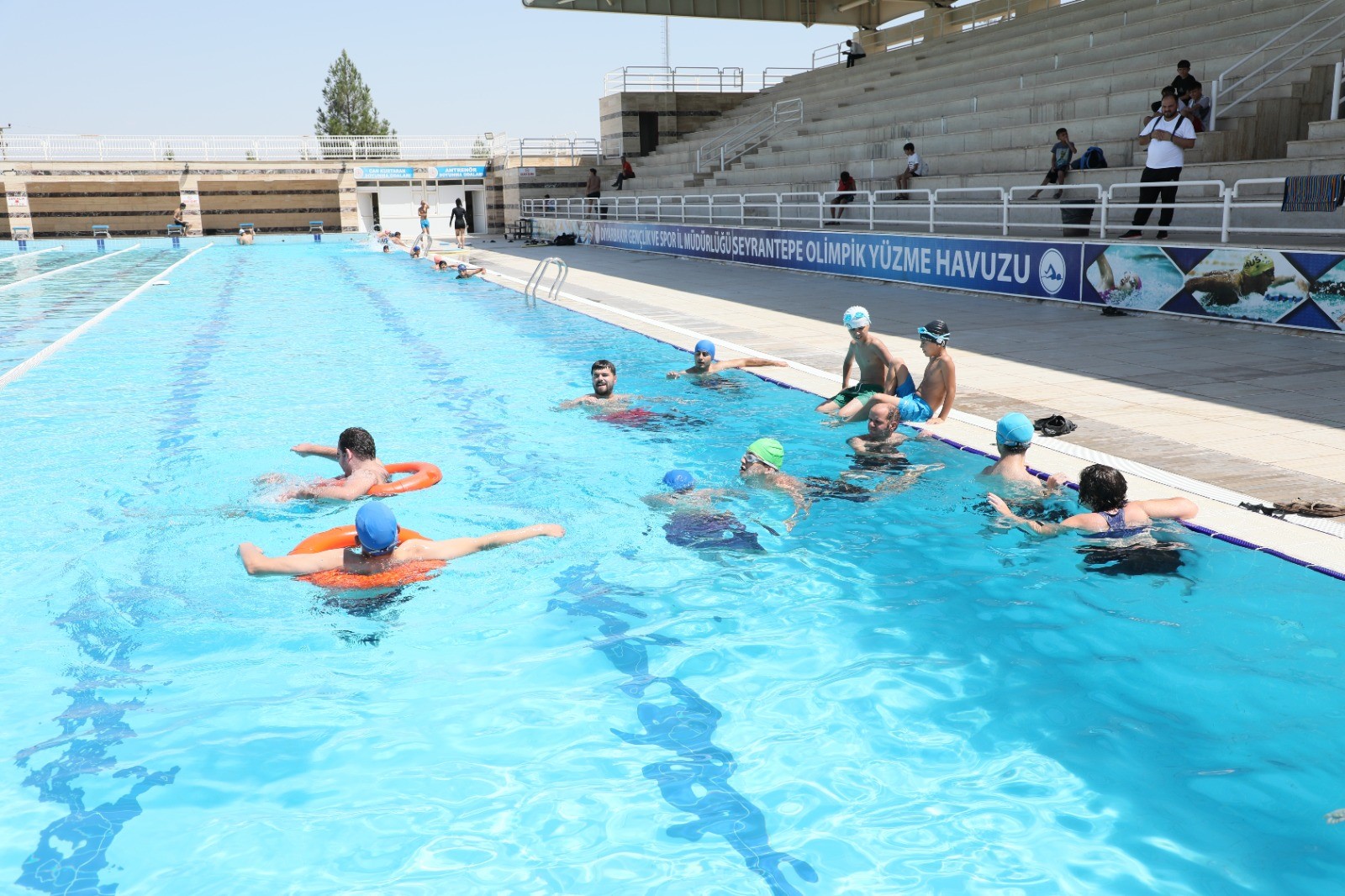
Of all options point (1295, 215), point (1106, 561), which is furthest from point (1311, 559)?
point (1295, 215)

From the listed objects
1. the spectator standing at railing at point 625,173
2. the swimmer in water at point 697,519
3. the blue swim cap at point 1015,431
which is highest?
the spectator standing at railing at point 625,173

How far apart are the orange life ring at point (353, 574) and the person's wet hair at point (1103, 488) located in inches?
137

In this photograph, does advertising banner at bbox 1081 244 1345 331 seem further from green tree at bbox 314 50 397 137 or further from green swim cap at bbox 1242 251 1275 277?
green tree at bbox 314 50 397 137

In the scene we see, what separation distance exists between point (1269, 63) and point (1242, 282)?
5058 mm

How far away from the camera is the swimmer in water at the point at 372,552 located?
525cm

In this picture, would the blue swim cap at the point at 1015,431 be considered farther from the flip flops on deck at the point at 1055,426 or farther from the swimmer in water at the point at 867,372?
the swimmer in water at the point at 867,372

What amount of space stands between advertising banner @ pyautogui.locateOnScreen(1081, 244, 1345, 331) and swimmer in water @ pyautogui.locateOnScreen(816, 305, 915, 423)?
4.48 meters

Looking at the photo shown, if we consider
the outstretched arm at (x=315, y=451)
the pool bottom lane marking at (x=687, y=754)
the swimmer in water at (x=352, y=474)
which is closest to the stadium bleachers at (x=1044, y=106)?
the pool bottom lane marking at (x=687, y=754)

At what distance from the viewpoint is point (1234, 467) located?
20.2 feet

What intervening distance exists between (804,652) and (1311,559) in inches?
92.4

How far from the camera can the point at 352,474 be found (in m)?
7.14

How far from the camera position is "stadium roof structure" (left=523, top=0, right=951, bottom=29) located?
34656mm

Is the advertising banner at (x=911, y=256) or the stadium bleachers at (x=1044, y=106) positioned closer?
the advertising banner at (x=911, y=256)

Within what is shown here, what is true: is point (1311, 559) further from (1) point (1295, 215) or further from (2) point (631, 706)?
(1) point (1295, 215)
